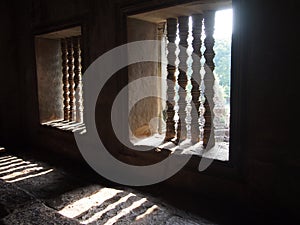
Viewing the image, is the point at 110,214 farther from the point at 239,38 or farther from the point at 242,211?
the point at 239,38

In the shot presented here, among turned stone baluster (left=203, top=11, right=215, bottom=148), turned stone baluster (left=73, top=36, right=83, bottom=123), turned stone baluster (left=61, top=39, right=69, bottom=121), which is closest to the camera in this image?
turned stone baluster (left=203, top=11, right=215, bottom=148)

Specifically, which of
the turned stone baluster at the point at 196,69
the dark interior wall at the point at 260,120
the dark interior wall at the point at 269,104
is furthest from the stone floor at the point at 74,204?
the turned stone baluster at the point at 196,69

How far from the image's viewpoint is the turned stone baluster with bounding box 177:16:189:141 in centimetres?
221

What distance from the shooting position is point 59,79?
3594mm

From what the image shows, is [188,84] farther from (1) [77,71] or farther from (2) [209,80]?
(1) [77,71]

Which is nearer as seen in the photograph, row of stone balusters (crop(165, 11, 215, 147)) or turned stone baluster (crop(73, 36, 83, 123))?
row of stone balusters (crop(165, 11, 215, 147))

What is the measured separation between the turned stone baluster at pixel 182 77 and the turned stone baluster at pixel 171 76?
7 centimetres

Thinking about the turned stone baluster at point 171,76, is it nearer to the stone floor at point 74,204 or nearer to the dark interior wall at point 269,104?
the stone floor at point 74,204

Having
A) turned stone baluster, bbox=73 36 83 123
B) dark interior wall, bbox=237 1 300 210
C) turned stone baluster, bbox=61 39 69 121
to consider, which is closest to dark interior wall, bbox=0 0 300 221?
dark interior wall, bbox=237 1 300 210

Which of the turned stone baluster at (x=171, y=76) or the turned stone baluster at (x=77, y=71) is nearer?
the turned stone baluster at (x=171, y=76)

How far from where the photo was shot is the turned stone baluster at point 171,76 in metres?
2.27

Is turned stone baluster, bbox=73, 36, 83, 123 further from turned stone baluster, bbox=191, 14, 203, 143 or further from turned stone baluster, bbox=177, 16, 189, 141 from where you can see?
turned stone baluster, bbox=191, 14, 203, 143

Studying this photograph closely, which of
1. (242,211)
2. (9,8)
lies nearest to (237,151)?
(242,211)

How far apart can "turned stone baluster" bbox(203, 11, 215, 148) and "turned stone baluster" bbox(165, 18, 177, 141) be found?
0.30m
